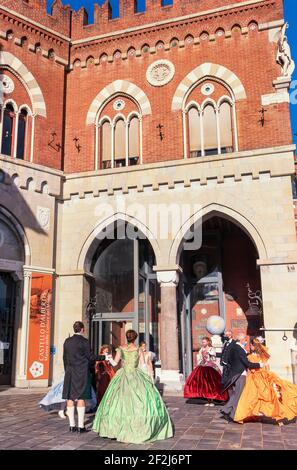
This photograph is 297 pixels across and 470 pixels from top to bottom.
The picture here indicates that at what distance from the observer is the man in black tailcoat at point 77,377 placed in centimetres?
690

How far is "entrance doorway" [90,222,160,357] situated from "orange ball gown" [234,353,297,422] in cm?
715

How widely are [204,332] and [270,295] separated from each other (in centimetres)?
447

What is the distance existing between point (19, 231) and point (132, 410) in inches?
356

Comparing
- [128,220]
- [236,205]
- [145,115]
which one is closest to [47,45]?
[145,115]

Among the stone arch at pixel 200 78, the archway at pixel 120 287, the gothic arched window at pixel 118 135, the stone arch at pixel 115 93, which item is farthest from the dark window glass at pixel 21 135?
the stone arch at pixel 200 78

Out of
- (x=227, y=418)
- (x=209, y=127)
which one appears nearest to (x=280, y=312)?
(x=227, y=418)

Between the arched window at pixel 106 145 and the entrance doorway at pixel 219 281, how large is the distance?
4167 mm

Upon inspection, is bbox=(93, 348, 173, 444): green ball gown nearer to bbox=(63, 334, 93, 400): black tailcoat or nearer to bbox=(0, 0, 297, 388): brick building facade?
bbox=(63, 334, 93, 400): black tailcoat

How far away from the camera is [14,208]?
14.0 meters

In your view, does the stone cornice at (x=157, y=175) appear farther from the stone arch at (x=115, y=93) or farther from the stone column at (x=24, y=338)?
the stone column at (x=24, y=338)

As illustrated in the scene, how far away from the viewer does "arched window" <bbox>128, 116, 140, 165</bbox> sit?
15383mm

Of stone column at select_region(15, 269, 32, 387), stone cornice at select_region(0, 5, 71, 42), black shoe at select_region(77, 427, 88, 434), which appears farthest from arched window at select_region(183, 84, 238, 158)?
black shoe at select_region(77, 427, 88, 434)

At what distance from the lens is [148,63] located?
621 inches
